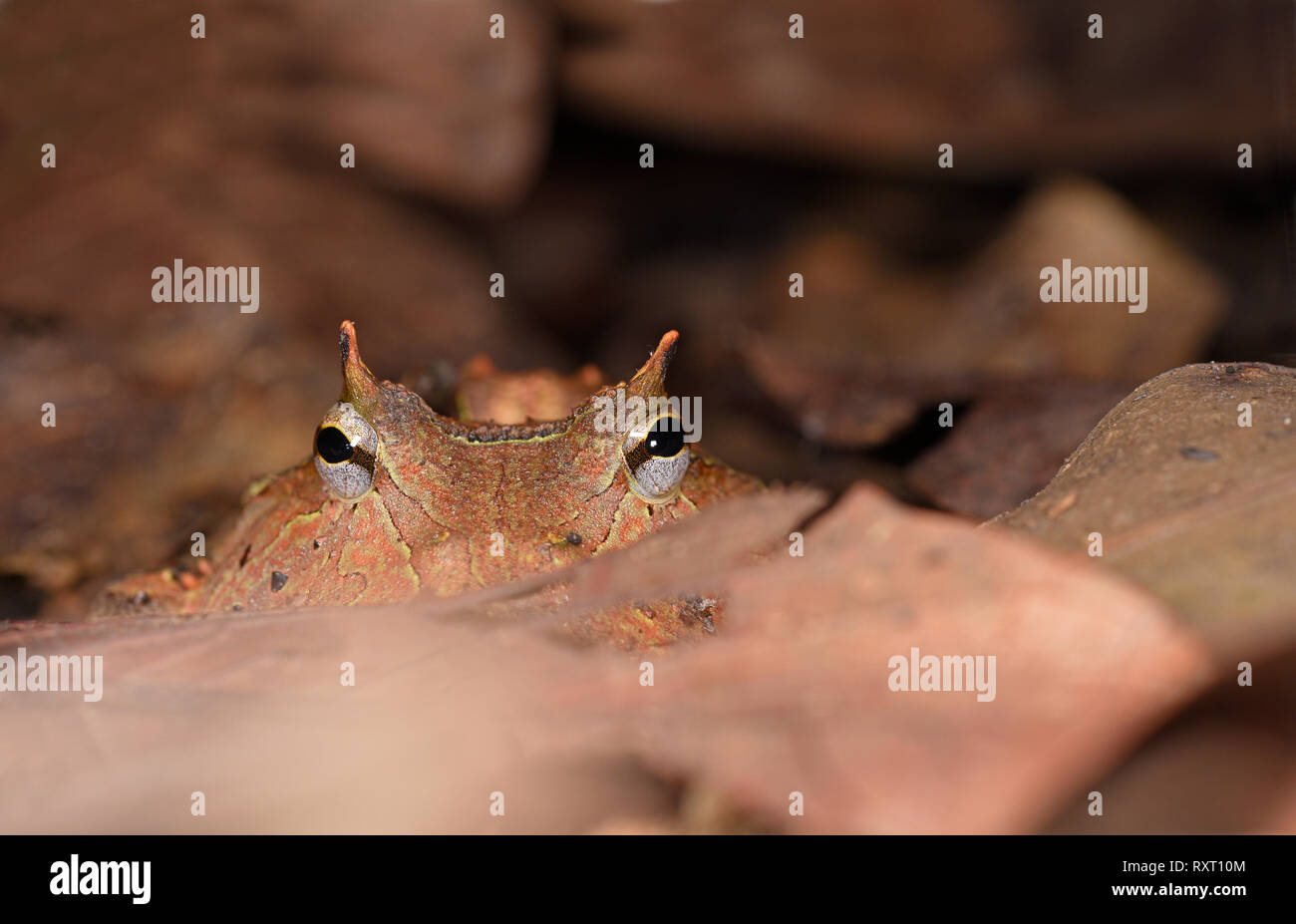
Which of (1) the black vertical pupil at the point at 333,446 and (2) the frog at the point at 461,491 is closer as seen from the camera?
(2) the frog at the point at 461,491

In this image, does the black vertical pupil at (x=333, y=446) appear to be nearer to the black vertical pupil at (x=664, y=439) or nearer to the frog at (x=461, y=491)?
the frog at (x=461, y=491)

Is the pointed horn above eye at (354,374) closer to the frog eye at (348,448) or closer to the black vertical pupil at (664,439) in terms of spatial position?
the frog eye at (348,448)

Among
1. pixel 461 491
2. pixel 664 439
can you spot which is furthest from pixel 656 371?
pixel 461 491

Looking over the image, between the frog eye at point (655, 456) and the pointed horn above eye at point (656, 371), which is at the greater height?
the pointed horn above eye at point (656, 371)

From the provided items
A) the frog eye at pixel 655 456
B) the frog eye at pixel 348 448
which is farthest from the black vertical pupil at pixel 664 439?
the frog eye at pixel 348 448

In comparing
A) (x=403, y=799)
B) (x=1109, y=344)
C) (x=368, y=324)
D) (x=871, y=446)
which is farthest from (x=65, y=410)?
(x=1109, y=344)

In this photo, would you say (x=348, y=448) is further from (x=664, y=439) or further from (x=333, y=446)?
(x=664, y=439)

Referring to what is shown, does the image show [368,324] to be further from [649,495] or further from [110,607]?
[649,495]

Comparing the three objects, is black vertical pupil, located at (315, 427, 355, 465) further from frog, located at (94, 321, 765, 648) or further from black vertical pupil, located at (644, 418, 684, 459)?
black vertical pupil, located at (644, 418, 684, 459)
